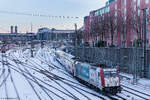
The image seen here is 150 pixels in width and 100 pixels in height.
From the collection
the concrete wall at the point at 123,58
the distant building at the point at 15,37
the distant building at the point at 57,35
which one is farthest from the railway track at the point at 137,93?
the distant building at the point at 15,37

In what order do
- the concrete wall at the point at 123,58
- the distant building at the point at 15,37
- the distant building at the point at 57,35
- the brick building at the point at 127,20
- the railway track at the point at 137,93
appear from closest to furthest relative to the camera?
the railway track at the point at 137,93 < the concrete wall at the point at 123,58 < the brick building at the point at 127,20 < the distant building at the point at 57,35 < the distant building at the point at 15,37

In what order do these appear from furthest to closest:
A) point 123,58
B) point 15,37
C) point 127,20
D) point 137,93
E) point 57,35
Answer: point 57,35
point 15,37
point 127,20
point 123,58
point 137,93

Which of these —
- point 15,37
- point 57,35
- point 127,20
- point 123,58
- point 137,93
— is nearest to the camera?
point 137,93

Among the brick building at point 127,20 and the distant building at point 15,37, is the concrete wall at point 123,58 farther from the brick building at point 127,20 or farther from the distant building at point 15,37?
the distant building at point 15,37

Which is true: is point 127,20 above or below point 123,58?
above

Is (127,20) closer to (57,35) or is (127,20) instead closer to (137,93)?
(137,93)

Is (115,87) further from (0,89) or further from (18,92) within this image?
(0,89)

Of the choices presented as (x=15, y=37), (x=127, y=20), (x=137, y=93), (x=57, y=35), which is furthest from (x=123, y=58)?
(x=15, y=37)

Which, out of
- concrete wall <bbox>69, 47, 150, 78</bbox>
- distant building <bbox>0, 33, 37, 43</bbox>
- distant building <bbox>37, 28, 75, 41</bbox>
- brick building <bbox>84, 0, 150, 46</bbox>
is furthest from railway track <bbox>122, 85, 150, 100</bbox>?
distant building <bbox>0, 33, 37, 43</bbox>

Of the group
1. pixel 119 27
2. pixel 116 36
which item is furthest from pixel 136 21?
pixel 116 36

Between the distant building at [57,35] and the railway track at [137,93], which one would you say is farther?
the distant building at [57,35]

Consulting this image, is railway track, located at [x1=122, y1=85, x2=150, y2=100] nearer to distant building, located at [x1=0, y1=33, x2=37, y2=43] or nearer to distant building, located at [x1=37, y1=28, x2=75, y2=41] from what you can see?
distant building, located at [x1=37, y1=28, x2=75, y2=41]

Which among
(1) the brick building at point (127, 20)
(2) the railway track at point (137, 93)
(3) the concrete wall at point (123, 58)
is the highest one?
(1) the brick building at point (127, 20)

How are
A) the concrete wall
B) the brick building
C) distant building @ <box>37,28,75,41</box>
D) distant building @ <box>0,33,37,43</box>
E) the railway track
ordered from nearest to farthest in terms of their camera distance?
the railway track → the concrete wall → the brick building → distant building @ <box>37,28,75,41</box> → distant building @ <box>0,33,37,43</box>
